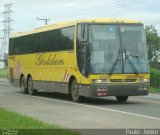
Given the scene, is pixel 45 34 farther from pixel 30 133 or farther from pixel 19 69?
pixel 30 133

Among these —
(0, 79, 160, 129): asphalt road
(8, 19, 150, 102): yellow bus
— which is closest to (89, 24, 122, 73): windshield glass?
(8, 19, 150, 102): yellow bus

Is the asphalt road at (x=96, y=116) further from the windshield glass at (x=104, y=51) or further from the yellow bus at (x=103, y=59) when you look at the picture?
the windshield glass at (x=104, y=51)

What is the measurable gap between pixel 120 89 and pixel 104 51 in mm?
1589

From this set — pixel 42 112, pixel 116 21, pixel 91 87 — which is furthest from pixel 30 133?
pixel 116 21

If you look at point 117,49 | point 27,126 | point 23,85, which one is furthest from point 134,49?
point 27,126

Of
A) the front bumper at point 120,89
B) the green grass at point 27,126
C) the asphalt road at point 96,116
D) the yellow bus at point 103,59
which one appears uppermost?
the yellow bus at point 103,59

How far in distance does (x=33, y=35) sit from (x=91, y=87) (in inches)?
324

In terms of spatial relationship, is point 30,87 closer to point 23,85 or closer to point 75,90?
point 23,85

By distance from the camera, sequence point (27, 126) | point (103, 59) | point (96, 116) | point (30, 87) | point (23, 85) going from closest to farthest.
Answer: point (27, 126)
point (96, 116)
point (103, 59)
point (30, 87)
point (23, 85)

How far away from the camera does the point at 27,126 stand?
12.9 m

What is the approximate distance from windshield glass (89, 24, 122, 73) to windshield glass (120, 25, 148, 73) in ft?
0.98

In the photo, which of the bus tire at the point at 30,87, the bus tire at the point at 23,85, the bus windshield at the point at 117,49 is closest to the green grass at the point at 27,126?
the bus windshield at the point at 117,49

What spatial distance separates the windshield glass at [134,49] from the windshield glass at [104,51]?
300mm

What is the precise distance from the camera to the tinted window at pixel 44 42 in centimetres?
2444
